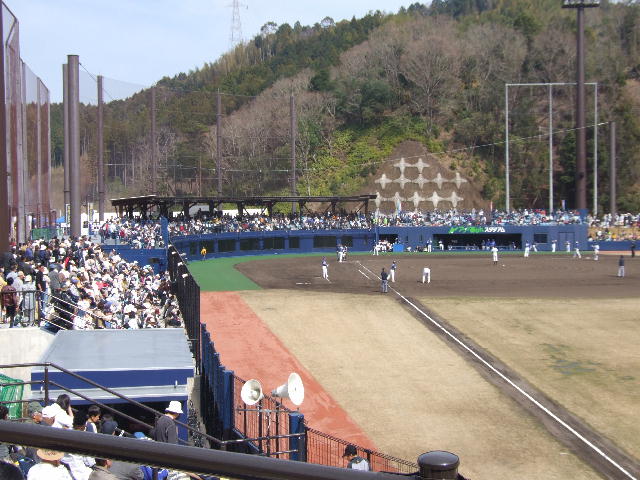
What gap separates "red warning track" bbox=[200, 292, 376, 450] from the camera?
60.2ft

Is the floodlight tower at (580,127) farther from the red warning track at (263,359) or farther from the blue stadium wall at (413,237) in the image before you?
the red warning track at (263,359)

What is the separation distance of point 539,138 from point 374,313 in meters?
69.0

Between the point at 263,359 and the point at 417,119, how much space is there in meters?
84.0

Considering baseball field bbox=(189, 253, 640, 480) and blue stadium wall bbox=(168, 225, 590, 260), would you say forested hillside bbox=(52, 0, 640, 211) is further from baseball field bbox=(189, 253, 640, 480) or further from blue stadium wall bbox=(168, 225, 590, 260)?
baseball field bbox=(189, 253, 640, 480)

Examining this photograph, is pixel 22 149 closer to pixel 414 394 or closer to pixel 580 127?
pixel 414 394

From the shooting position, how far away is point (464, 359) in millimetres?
24984

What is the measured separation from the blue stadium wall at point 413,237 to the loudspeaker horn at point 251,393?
5583 cm

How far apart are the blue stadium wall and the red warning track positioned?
95.8ft

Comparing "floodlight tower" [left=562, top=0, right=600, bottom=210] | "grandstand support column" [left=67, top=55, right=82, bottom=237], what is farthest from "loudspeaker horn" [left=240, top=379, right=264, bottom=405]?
"floodlight tower" [left=562, top=0, right=600, bottom=210]

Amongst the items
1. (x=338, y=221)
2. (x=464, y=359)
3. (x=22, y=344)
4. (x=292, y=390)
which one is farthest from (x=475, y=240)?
(x=292, y=390)

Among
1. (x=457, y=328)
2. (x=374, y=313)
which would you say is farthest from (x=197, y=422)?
(x=374, y=313)

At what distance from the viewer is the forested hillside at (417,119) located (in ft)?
314

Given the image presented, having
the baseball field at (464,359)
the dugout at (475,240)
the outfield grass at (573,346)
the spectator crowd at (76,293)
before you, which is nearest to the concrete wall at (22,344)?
the spectator crowd at (76,293)

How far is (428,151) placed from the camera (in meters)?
99.3
